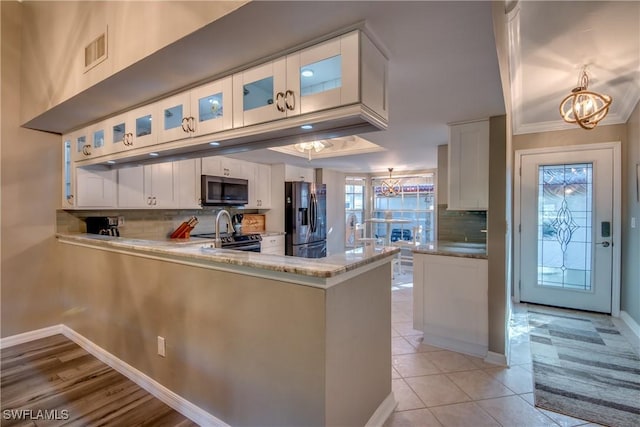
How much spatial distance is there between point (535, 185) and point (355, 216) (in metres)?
3.63

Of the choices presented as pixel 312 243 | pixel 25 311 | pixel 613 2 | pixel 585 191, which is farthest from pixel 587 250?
pixel 25 311

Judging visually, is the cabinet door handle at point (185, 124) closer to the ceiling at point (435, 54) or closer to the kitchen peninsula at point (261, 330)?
the ceiling at point (435, 54)

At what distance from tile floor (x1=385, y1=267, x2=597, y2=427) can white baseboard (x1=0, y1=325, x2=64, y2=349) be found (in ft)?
11.4

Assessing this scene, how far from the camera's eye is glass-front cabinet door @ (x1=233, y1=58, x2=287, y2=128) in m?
1.53

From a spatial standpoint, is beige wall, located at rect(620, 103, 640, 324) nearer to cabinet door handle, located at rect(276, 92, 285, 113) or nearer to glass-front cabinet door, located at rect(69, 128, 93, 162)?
cabinet door handle, located at rect(276, 92, 285, 113)

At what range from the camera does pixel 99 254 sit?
8.43 ft

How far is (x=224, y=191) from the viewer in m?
4.30

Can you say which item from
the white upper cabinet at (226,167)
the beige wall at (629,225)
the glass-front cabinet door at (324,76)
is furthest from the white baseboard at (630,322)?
the white upper cabinet at (226,167)

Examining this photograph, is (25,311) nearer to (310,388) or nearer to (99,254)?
(99,254)

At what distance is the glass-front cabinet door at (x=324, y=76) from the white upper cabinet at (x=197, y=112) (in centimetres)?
47

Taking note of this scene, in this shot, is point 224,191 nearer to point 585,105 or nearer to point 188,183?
point 188,183

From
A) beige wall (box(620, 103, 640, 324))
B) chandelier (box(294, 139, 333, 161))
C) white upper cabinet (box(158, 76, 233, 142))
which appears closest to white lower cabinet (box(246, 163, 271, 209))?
chandelier (box(294, 139, 333, 161))

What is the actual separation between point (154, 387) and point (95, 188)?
7.11ft

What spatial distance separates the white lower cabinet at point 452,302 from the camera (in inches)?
104
